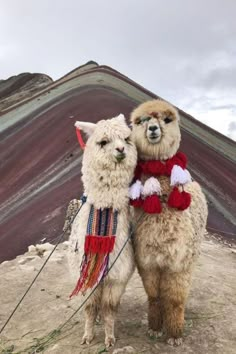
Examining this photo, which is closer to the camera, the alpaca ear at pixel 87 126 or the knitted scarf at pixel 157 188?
the knitted scarf at pixel 157 188

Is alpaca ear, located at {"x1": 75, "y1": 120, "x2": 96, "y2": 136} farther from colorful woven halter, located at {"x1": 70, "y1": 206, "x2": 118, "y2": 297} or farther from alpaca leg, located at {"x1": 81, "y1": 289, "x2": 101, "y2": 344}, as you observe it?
alpaca leg, located at {"x1": 81, "y1": 289, "x2": 101, "y2": 344}

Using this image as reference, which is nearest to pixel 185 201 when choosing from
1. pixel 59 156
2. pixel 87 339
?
pixel 87 339

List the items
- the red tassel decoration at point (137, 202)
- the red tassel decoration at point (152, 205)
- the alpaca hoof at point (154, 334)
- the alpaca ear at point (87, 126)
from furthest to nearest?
1. the alpaca hoof at point (154, 334)
2. the alpaca ear at point (87, 126)
3. the red tassel decoration at point (137, 202)
4. the red tassel decoration at point (152, 205)

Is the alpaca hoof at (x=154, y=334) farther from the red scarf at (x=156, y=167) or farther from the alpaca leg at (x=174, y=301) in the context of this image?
the red scarf at (x=156, y=167)

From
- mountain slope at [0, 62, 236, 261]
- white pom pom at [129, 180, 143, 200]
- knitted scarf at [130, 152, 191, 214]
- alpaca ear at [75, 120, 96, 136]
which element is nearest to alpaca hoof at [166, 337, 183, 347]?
knitted scarf at [130, 152, 191, 214]

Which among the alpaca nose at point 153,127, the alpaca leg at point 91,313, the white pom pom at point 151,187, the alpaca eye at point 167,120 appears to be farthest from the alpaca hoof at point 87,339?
the alpaca eye at point 167,120

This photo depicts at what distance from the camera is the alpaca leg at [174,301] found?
462 centimetres

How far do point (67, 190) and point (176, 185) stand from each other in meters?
8.06

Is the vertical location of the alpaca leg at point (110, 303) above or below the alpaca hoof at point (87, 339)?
above

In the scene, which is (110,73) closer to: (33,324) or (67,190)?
(67,190)

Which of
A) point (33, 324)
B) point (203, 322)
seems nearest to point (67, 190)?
point (33, 324)

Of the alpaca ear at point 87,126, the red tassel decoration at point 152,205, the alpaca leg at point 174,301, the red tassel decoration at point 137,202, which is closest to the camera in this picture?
the red tassel decoration at point 152,205

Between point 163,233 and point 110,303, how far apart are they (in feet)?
2.74

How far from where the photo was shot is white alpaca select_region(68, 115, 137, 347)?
4.46m
